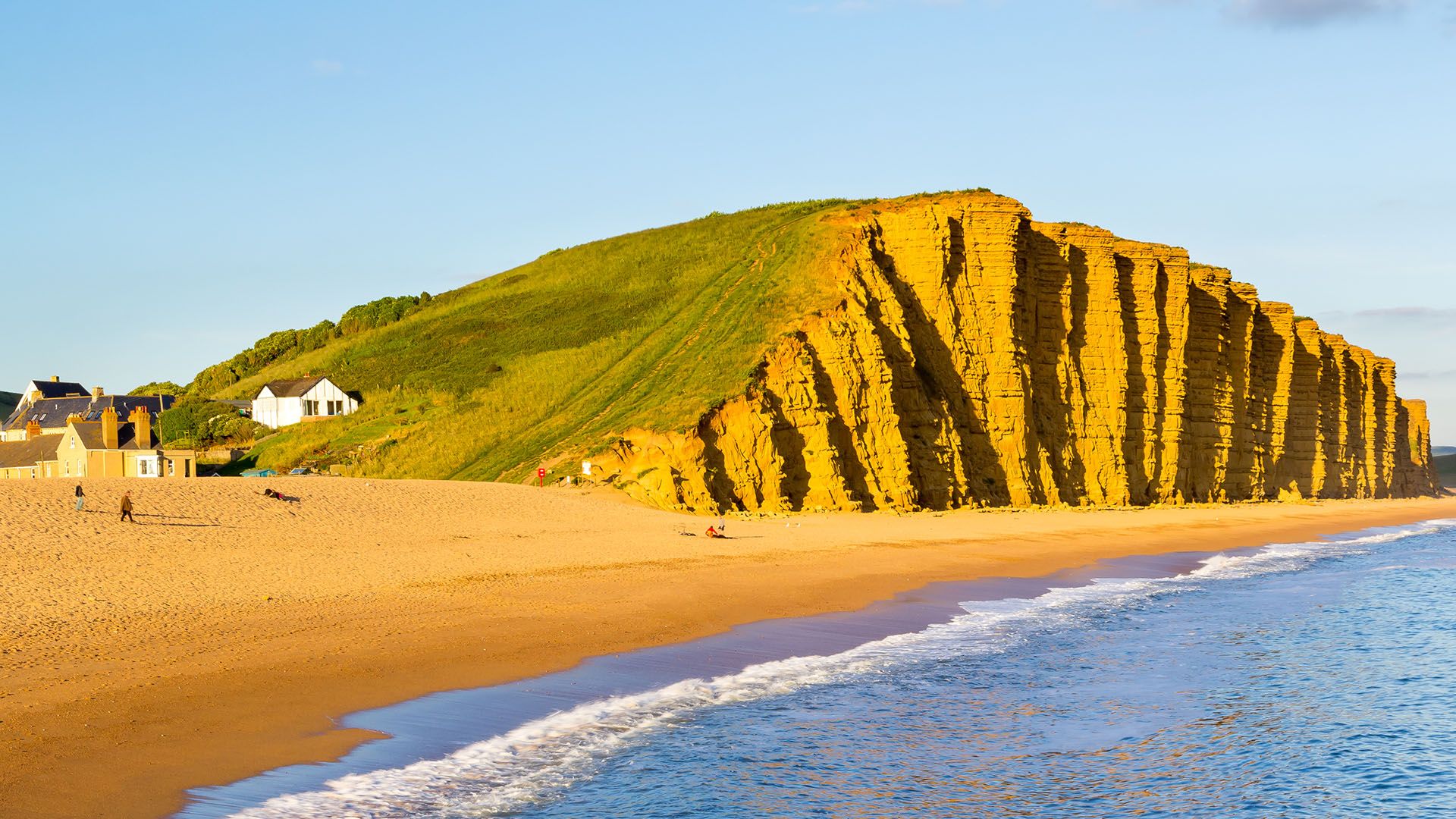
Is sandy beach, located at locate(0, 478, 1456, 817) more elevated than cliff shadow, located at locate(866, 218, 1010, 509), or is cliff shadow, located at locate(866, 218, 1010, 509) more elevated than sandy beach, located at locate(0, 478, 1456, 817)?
cliff shadow, located at locate(866, 218, 1010, 509)

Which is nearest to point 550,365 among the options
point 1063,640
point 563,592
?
point 563,592

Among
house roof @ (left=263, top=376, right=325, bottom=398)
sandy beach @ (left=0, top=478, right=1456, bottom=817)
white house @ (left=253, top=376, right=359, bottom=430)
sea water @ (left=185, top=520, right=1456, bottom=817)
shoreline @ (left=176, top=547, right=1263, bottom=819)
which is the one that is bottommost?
sea water @ (left=185, top=520, right=1456, bottom=817)

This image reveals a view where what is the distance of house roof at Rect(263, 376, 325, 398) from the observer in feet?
262

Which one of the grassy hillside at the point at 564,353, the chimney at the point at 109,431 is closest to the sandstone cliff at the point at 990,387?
the grassy hillside at the point at 564,353

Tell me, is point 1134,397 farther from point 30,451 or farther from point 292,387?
point 30,451

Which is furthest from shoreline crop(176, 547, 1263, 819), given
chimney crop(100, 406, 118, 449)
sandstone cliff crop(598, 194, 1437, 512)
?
chimney crop(100, 406, 118, 449)

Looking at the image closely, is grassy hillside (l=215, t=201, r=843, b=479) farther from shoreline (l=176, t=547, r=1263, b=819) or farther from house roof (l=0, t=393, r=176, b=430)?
shoreline (l=176, t=547, r=1263, b=819)

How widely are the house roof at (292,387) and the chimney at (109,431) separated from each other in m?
19.8

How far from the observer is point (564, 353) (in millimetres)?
74312

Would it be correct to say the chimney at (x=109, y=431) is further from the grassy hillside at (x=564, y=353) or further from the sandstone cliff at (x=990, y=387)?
the sandstone cliff at (x=990, y=387)

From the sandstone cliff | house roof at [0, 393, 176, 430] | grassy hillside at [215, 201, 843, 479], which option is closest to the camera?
the sandstone cliff

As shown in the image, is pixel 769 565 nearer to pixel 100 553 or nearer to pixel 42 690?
pixel 100 553

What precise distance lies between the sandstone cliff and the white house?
38.6 m

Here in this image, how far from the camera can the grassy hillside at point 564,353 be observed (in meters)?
52.6
